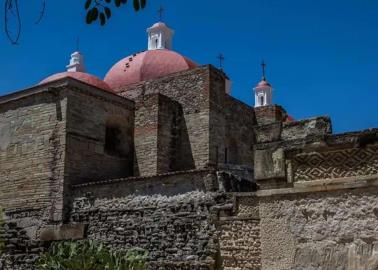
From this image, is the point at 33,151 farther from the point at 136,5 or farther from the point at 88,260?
the point at 136,5

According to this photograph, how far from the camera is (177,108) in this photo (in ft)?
55.2

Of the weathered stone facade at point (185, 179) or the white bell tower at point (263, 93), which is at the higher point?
the white bell tower at point (263, 93)

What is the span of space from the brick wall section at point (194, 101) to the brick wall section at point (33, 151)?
129 inches

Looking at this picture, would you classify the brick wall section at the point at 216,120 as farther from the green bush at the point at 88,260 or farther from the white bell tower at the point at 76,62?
the white bell tower at the point at 76,62

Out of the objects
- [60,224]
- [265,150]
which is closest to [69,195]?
[60,224]

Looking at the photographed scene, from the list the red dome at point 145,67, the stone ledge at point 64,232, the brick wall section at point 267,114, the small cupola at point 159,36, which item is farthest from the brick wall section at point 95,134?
the small cupola at point 159,36

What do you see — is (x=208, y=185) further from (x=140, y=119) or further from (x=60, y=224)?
(x=140, y=119)

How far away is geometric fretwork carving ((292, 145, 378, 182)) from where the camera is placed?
4922 mm

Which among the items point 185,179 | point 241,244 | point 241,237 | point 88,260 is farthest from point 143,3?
point 185,179

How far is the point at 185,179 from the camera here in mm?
12109

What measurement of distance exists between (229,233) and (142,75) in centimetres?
1166

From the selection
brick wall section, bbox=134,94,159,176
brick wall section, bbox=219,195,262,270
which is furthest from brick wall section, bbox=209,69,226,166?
brick wall section, bbox=219,195,262,270

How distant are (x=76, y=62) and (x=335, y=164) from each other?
2165 cm

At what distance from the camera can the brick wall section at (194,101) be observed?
636 inches
